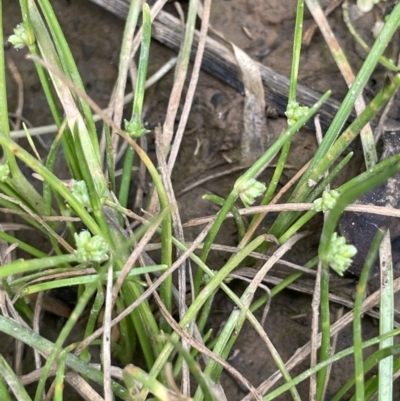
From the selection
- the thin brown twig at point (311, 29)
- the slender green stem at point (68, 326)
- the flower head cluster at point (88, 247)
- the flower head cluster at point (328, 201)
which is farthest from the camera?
the thin brown twig at point (311, 29)

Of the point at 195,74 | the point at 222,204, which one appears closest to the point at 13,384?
the point at 222,204

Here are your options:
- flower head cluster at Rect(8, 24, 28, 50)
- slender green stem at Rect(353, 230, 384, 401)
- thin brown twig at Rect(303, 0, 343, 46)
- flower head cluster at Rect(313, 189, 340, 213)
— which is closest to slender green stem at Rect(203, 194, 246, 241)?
flower head cluster at Rect(313, 189, 340, 213)

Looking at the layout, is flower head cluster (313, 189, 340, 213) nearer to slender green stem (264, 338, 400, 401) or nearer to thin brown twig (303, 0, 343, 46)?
slender green stem (264, 338, 400, 401)

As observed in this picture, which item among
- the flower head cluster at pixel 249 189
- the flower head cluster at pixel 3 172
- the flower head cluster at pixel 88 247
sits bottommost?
the flower head cluster at pixel 3 172

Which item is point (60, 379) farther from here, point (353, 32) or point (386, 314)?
point (353, 32)

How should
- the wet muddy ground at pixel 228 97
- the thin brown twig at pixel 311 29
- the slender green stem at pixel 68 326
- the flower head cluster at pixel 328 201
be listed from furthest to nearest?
the thin brown twig at pixel 311 29 < the wet muddy ground at pixel 228 97 < the flower head cluster at pixel 328 201 < the slender green stem at pixel 68 326

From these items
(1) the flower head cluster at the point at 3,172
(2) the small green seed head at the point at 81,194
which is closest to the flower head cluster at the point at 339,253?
(2) the small green seed head at the point at 81,194

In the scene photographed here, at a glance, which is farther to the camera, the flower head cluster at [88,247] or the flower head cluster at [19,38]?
the flower head cluster at [19,38]

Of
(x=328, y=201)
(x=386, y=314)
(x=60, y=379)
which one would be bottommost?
(x=60, y=379)

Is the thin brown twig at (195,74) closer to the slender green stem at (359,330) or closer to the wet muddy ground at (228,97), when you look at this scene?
the wet muddy ground at (228,97)
